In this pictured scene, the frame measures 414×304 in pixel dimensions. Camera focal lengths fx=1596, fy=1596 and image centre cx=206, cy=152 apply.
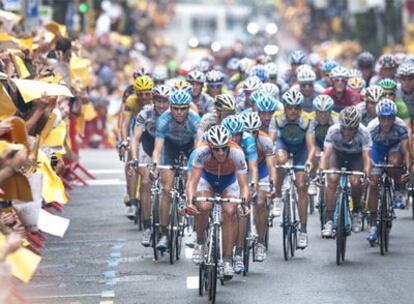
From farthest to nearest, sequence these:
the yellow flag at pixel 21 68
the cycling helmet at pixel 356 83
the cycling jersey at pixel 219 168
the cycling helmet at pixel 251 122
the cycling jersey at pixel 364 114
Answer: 1. the cycling helmet at pixel 356 83
2. the cycling jersey at pixel 364 114
3. the yellow flag at pixel 21 68
4. the cycling helmet at pixel 251 122
5. the cycling jersey at pixel 219 168

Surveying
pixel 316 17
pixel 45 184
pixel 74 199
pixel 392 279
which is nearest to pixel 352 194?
pixel 392 279

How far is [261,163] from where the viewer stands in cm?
1766

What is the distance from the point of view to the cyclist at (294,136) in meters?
18.5

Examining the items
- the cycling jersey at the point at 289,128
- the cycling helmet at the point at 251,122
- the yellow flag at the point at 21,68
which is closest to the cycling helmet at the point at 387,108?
the cycling jersey at the point at 289,128

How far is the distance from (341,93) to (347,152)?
4092 millimetres

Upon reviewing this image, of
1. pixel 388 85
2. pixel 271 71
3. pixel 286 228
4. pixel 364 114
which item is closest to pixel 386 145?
pixel 364 114

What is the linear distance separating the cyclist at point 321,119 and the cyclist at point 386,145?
1.88 feet

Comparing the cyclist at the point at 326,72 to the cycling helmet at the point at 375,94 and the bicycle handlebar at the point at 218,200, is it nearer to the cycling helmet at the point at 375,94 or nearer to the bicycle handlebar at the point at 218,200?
the cycling helmet at the point at 375,94

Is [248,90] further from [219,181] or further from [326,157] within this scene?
[219,181]

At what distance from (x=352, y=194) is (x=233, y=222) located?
3340mm

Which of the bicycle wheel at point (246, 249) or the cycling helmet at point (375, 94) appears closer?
the bicycle wheel at point (246, 249)

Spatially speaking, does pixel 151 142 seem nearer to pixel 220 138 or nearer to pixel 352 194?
pixel 352 194

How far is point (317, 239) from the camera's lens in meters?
19.6

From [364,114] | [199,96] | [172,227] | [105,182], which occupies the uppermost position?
[199,96]
